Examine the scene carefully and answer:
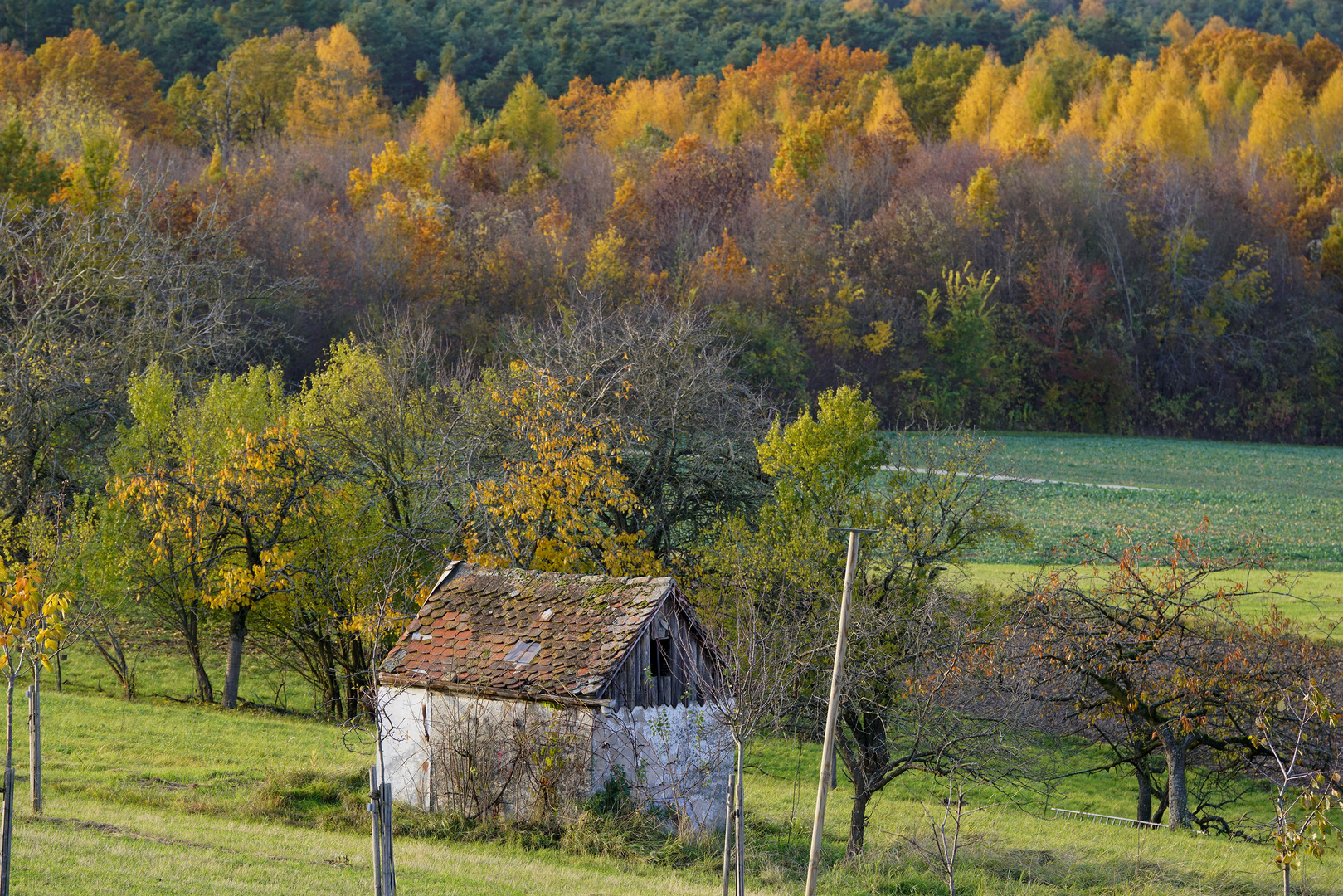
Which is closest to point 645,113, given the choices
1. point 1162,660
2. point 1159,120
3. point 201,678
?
point 1159,120

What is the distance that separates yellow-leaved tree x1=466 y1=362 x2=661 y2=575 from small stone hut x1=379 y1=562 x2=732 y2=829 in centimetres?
343

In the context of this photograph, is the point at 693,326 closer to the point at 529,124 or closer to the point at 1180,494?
the point at 1180,494

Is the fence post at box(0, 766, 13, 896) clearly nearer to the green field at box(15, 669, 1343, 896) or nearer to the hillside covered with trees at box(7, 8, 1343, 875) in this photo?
the green field at box(15, 669, 1343, 896)

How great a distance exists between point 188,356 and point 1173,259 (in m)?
56.8

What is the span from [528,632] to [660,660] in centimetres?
203

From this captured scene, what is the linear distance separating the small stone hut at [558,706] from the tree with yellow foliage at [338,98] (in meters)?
73.3

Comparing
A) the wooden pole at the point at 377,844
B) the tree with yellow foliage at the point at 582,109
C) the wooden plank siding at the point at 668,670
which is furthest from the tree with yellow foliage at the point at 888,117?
the wooden pole at the point at 377,844

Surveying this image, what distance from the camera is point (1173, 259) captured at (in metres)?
71.6

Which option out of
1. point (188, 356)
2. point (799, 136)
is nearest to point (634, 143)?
point (799, 136)

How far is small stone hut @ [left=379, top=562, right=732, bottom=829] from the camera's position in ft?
58.0

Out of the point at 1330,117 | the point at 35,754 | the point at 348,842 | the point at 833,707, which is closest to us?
the point at 833,707

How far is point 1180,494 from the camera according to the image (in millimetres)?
48250

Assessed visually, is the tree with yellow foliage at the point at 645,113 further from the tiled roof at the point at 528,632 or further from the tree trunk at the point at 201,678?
the tiled roof at the point at 528,632

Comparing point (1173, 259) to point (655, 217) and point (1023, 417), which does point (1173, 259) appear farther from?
point (655, 217)
